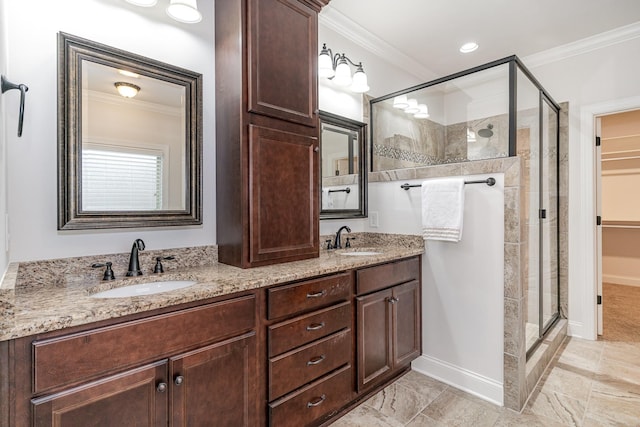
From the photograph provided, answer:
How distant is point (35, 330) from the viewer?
0.92 m

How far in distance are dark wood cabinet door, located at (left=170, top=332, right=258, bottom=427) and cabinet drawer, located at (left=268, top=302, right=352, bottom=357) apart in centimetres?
12

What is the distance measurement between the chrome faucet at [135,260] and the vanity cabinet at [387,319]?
117cm

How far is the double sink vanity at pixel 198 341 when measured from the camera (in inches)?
37.8

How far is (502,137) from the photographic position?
2131 millimetres

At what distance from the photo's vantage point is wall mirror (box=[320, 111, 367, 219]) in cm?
254

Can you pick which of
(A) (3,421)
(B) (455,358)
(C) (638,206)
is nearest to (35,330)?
(A) (3,421)

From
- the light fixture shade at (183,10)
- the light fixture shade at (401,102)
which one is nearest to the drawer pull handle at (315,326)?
the light fixture shade at (183,10)

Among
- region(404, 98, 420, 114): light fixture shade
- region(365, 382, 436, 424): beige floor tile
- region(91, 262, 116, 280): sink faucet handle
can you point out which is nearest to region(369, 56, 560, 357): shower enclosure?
region(404, 98, 420, 114): light fixture shade

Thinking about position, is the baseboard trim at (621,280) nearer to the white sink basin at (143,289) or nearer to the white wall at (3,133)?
the white sink basin at (143,289)

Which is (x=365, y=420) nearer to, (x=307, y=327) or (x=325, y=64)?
(x=307, y=327)

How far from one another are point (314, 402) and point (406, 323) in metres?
0.92

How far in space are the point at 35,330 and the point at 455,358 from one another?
2.36 meters

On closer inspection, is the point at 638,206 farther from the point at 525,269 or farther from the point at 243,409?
the point at 243,409

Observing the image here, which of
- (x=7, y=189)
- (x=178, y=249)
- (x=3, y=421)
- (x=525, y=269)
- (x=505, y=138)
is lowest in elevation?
(x=3, y=421)
